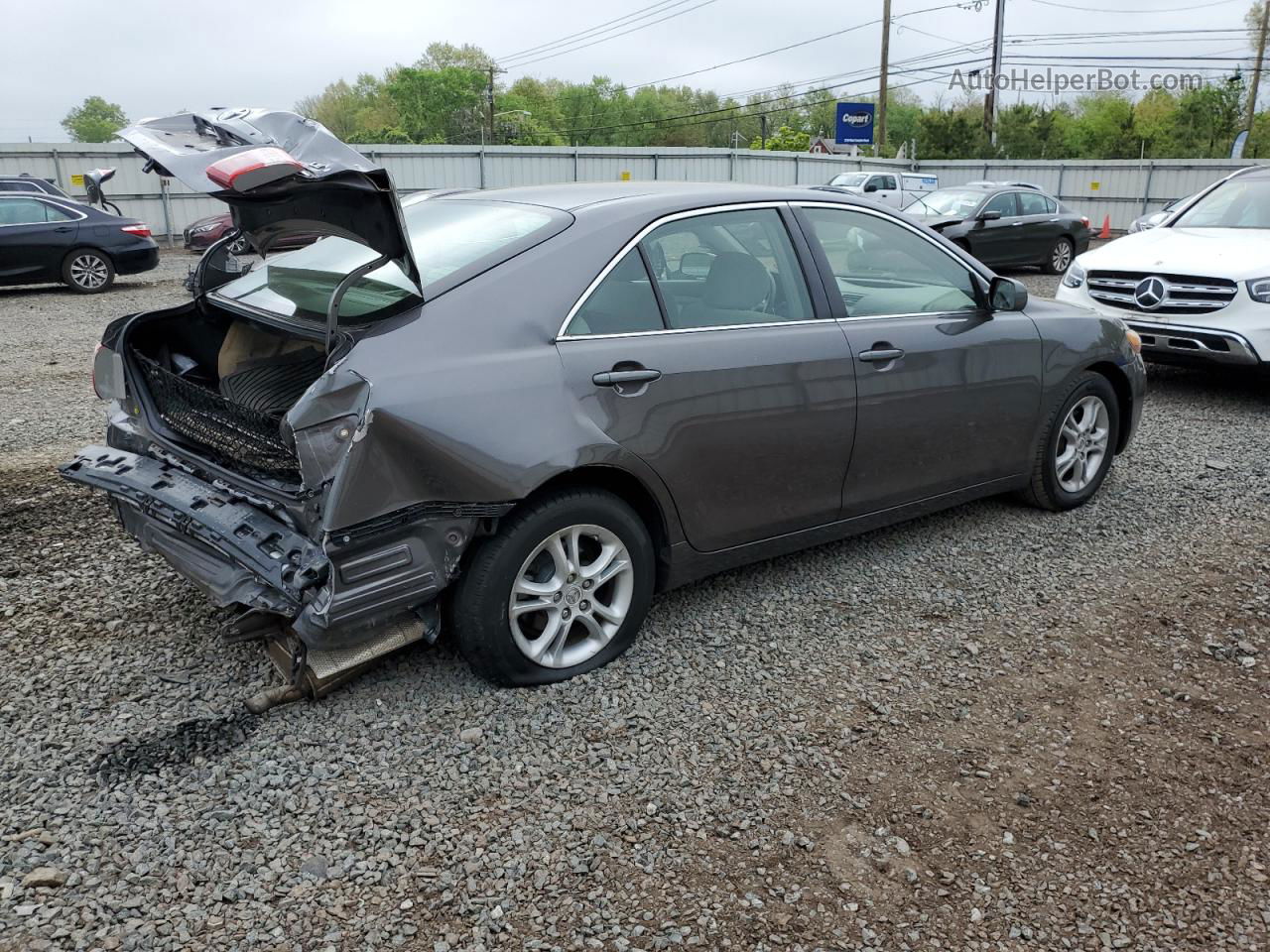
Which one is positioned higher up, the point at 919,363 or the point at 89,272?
the point at 919,363

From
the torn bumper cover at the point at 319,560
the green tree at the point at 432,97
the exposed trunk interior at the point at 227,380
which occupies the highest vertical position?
the green tree at the point at 432,97

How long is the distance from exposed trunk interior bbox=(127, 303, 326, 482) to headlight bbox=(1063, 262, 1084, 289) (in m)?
6.78

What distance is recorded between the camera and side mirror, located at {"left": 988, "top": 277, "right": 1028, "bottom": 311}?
4.39 meters

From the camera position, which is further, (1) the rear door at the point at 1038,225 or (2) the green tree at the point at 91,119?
(2) the green tree at the point at 91,119

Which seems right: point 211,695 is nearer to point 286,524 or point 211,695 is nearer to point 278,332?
point 286,524

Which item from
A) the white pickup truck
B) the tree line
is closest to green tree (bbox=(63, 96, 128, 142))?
the tree line

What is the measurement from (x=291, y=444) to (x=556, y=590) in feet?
3.15

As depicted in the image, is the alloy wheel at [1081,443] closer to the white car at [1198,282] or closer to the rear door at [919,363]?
the rear door at [919,363]

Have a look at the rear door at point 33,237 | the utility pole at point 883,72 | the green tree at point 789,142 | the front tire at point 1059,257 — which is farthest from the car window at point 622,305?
the green tree at point 789,142

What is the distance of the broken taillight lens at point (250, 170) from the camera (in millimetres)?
2637

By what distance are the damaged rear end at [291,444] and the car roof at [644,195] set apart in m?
0.65

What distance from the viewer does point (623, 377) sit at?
130 inches

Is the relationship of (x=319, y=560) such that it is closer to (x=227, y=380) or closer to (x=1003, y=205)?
(x=227, y=380)

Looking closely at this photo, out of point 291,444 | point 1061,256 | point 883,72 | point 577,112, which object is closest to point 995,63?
point 883,72
